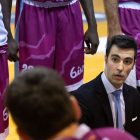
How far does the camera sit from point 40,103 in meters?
0.84

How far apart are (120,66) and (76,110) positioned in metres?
1.19

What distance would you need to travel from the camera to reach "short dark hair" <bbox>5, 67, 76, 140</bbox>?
2.78 feet

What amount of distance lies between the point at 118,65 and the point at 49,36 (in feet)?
1.91

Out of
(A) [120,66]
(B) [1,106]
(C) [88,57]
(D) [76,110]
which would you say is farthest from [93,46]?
(C) [88,57]

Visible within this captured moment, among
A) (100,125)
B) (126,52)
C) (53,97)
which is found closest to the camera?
(53,97)

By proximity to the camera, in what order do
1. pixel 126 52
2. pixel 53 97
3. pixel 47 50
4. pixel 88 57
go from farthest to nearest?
pixel 88 57, pixel 47 50, pixel 126 52, pixel 53 97

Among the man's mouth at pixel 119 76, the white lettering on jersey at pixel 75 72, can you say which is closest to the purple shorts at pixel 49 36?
the white lettering on jersey at pixel 75 72

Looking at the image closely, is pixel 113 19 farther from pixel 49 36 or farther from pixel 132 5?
pixel 49 36

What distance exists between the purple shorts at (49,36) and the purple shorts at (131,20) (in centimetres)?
53

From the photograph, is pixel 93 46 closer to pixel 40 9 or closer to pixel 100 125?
pixel 40 9

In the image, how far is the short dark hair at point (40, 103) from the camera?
0.85 metres

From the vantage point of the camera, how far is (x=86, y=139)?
0.87 metres

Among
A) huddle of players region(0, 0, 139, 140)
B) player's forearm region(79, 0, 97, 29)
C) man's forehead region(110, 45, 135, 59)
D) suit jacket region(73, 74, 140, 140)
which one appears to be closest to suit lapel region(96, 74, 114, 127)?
suit jacket region(73, 74, 140, 140)

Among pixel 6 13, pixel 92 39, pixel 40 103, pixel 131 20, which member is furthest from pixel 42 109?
pixel 131 20
